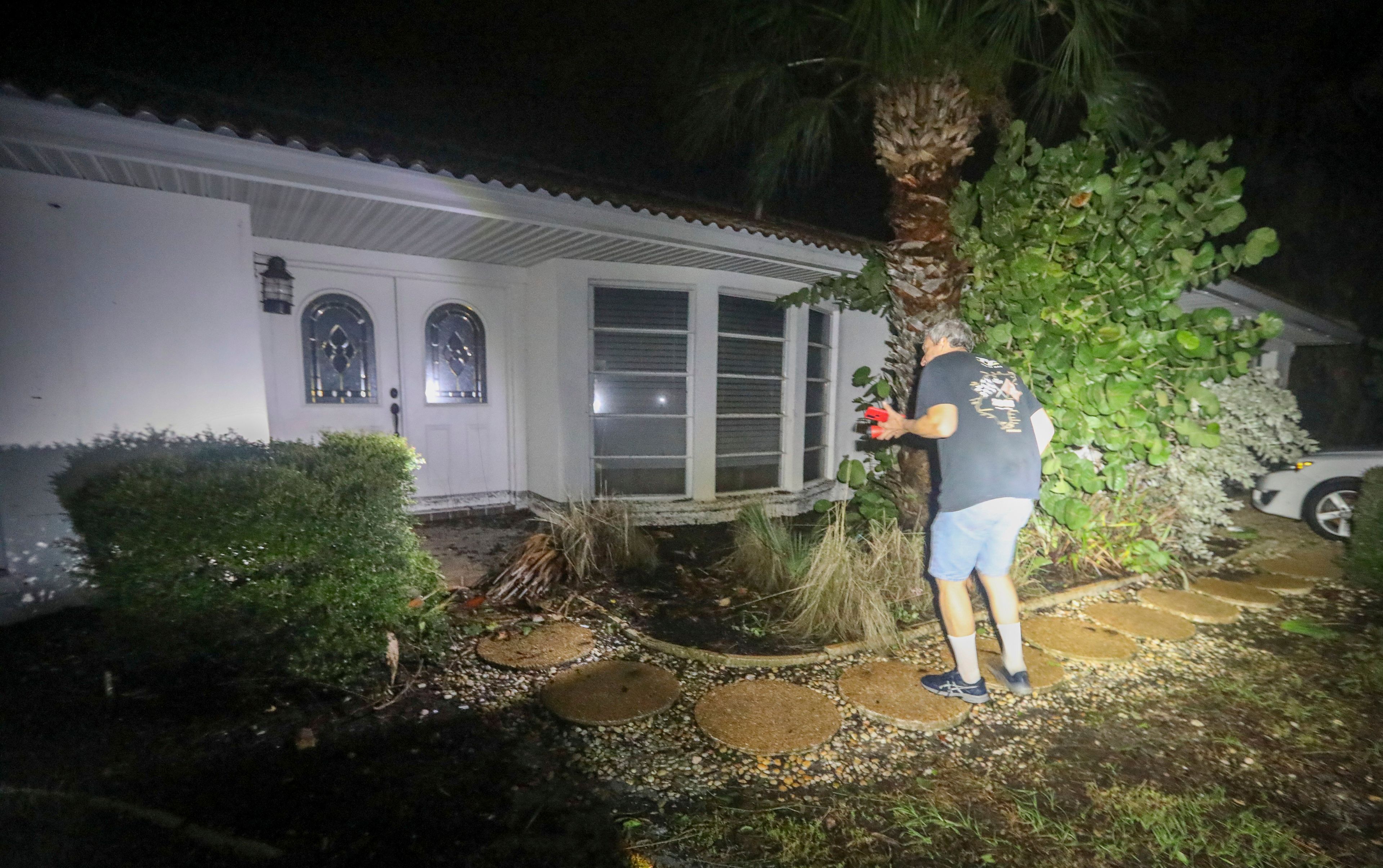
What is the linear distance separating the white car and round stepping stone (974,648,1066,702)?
15.3 feet

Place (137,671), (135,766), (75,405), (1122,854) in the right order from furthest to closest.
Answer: (75,405) < (137,671) < (135,766) < (1122,854)

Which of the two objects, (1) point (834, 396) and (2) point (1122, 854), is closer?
(2) point (1122, 854)

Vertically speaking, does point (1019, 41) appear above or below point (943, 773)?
above

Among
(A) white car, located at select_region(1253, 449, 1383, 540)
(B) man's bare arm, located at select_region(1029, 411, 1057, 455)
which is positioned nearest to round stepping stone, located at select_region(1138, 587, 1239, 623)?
(B) man's bare arm, located at select_region(1029, 411, 1057, 455)

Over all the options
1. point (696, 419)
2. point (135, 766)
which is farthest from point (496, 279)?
point (135, 766)

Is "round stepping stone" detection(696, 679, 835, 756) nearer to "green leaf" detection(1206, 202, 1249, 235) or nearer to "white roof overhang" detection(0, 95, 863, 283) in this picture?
"green leaf" detection(1206, 202, 1249, 235)

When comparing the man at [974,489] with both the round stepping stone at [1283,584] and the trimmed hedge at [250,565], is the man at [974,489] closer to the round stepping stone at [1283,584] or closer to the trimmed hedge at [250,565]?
the trimmed hedge at [250,565]

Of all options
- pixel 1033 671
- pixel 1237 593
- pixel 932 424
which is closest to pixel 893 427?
pixel 932 424

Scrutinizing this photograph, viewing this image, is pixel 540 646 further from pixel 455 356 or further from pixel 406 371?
pixel 455 356

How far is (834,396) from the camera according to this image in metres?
7.97

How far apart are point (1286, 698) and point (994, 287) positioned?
2.75 m

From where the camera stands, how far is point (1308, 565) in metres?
5.18

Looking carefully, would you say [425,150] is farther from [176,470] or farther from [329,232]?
[176,470]

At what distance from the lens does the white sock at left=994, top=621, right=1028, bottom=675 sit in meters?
3.05
